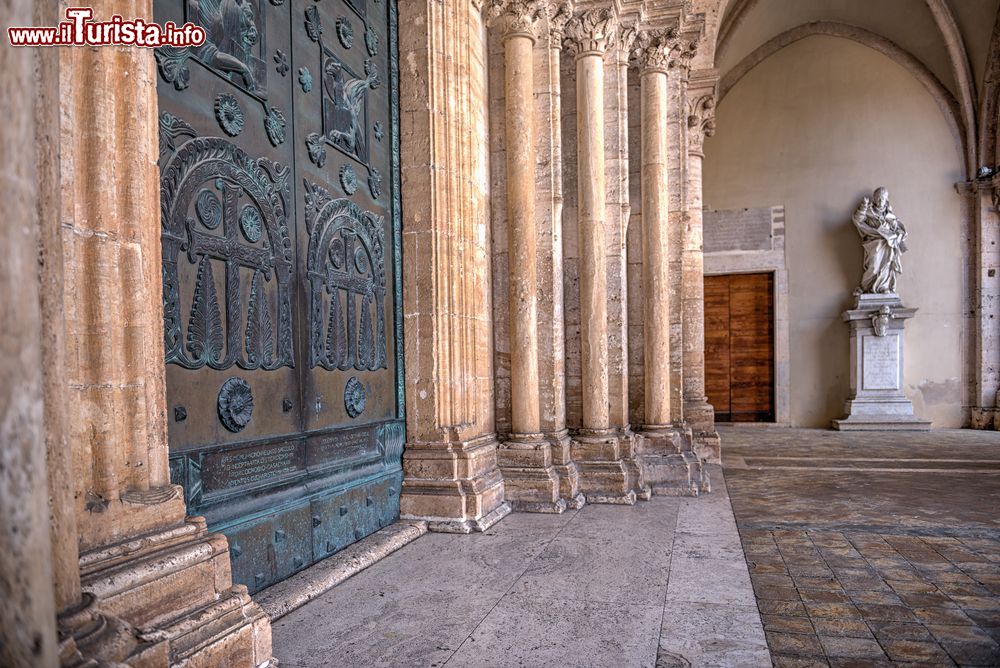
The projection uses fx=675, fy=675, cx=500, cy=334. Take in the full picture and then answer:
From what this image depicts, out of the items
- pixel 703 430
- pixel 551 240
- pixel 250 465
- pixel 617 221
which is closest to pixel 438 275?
pixel 551 240

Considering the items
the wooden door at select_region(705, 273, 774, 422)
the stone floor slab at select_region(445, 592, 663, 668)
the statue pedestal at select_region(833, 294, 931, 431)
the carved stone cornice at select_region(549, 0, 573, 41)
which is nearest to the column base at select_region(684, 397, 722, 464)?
the carved stone cornice at select_region(549, 0, 573, 41)

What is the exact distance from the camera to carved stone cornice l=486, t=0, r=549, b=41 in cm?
482

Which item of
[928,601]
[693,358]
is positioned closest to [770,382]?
[693,358]

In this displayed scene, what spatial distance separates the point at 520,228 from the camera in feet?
15.9

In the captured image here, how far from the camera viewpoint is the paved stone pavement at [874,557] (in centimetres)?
252

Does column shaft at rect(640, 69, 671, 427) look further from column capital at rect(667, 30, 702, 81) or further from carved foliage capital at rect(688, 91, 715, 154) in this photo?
carved foliage capital at rect(688, 91, 715, 154)

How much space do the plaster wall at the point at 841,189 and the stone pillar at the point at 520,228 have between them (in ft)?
30.6

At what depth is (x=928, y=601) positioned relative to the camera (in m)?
2.98

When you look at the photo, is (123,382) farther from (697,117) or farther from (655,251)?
(697,117)

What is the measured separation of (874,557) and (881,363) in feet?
30.9

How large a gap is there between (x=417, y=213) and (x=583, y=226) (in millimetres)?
1561

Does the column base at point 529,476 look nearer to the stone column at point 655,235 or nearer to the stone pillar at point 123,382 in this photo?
the stone column at point 655,235

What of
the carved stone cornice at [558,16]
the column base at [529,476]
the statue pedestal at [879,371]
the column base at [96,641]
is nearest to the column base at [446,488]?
the column base at [529,476]

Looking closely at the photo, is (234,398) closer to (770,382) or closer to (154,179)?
(154,179)
